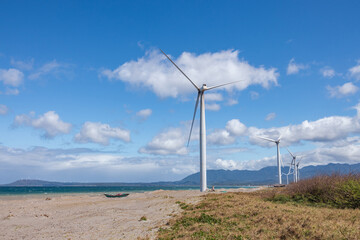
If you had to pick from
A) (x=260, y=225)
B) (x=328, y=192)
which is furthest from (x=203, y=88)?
(x=260, y=225)

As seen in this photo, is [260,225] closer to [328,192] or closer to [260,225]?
[260,225]

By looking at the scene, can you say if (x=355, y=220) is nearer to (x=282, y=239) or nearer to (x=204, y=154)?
(x=282, y=239)

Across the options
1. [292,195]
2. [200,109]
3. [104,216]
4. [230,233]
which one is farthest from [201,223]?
[200,109]

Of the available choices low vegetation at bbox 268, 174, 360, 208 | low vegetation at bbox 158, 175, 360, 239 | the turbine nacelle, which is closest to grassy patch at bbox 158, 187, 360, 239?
low vegetation at bbox 158, 175, 360, 239

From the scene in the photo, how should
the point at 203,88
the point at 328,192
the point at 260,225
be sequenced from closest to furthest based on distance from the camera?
the point at 260,225 → the point at 328,192 → the point at 203,88

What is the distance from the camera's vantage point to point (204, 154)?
4378 cm

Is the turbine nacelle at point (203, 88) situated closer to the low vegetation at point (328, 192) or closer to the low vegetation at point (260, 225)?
the low vegetation at point (328, 192)

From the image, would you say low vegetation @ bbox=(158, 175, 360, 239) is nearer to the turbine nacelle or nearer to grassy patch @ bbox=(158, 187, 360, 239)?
grassy patch @ bbox=(158, 187, 360, 239)

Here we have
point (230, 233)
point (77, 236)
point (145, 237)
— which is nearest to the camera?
point (230, 233)

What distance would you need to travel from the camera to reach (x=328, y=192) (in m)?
28.0

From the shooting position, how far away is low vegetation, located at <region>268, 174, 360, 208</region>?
960 inches

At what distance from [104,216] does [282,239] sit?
17343 mm

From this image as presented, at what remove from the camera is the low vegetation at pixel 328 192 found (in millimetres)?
24391

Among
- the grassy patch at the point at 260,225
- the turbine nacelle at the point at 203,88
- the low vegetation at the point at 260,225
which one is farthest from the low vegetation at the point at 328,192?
the turbine nacelle at the point at 203,88
